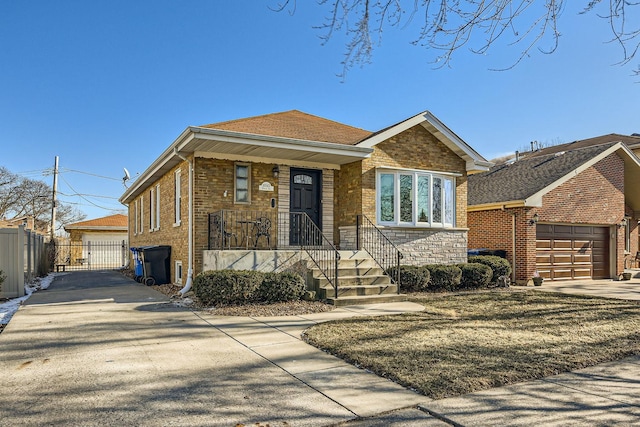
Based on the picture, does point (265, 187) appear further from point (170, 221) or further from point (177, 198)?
point (170, 221)

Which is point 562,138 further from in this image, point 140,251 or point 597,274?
point 140,251

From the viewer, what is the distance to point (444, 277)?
12.0 metres

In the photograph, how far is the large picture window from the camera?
12.6 meters

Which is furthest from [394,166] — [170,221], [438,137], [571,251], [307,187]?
[571,251]

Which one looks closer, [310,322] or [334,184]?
[310,322]

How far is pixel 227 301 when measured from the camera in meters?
9.01

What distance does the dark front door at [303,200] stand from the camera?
40.4 feet

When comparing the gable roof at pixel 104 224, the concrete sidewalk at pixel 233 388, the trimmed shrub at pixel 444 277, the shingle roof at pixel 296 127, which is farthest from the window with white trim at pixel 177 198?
the gable roof at pixel 104 224

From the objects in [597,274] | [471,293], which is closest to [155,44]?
[471,293]

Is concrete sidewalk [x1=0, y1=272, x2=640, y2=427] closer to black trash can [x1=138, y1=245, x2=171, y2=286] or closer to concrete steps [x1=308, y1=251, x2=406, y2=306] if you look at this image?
concrete steps [x1=308, y1=251, x2=406, y2=306]

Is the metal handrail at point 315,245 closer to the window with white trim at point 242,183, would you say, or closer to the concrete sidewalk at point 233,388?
the window with white trim at point 242,183

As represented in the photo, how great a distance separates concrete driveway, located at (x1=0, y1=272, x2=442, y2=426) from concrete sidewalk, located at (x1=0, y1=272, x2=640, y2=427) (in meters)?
0.01

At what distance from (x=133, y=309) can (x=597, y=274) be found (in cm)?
1648

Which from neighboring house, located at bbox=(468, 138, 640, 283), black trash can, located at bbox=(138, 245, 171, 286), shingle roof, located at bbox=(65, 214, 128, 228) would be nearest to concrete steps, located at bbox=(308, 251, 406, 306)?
black trash can, located at bbox=(138, 245, 171, 286)
